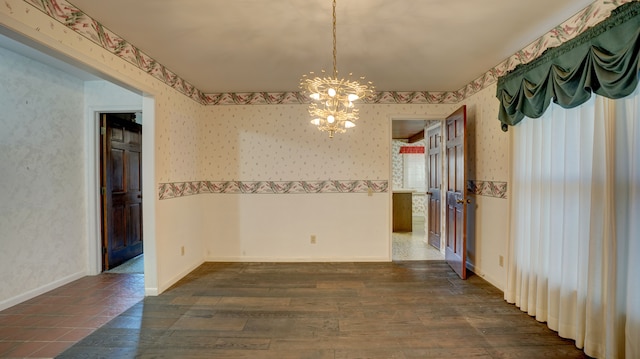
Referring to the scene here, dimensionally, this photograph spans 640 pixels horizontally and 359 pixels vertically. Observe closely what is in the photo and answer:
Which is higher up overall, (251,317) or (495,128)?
(495,128)

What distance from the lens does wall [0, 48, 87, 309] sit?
8.74ft

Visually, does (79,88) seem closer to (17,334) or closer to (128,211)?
(128,211)

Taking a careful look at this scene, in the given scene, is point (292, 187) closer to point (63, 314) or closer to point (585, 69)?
point (63, 314)

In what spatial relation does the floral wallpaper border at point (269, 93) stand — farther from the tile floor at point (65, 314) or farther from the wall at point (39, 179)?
the tile floor at point (65, 314)

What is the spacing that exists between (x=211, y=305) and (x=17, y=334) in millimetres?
1434

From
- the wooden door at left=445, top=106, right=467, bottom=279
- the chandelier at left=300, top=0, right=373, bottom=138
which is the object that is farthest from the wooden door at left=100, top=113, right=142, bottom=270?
the wooden door at left=445, top=106, right=467, bottom=279

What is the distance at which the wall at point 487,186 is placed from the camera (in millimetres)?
3035

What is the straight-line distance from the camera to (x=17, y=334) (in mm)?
2201

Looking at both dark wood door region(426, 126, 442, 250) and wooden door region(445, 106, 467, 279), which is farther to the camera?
dark wood door region(426, 126, 442, 250)

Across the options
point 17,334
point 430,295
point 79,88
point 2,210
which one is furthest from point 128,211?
point 430,295

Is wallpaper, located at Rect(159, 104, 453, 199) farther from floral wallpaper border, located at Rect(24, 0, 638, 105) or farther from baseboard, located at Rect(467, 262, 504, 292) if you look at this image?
baseboard, located at Rect(467, 262, 504, 292)

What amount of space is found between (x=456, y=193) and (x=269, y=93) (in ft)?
9.54

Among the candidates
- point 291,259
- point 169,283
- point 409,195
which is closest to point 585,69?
point 291,259

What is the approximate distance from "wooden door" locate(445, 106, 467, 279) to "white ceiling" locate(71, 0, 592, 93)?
0.67 metres
